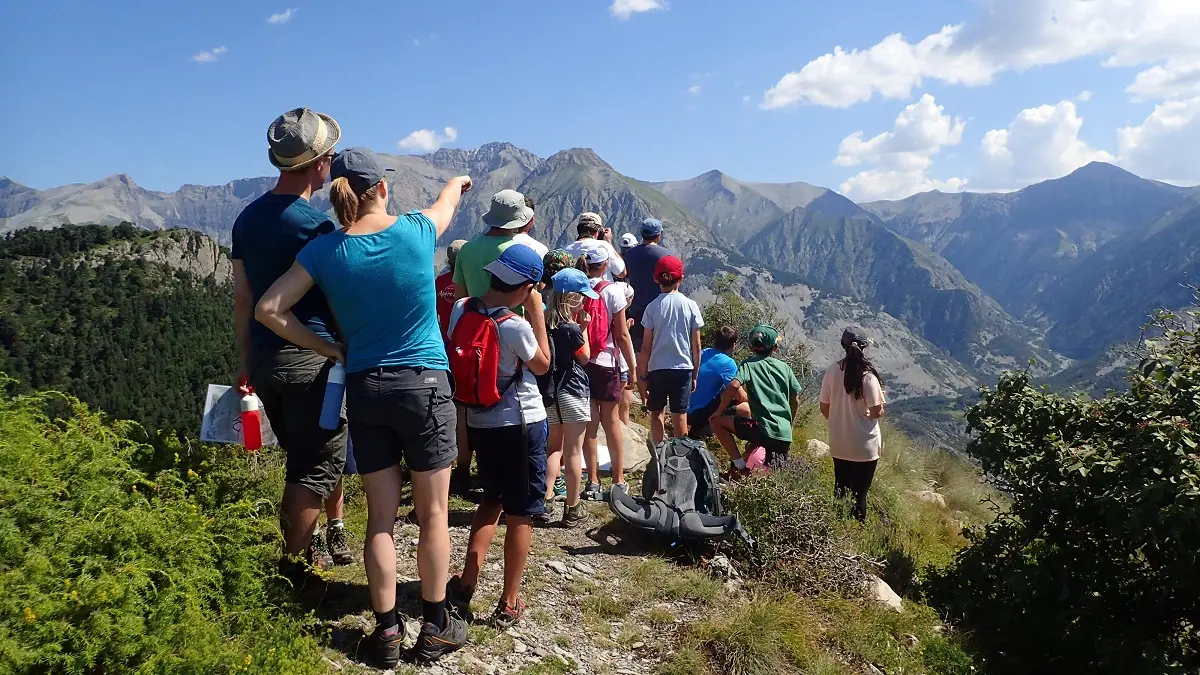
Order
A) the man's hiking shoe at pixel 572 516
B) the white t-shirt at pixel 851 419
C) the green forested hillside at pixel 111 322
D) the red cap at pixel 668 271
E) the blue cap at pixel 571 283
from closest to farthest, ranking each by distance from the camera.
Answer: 1. the blue cap at pixel 571 283
2. the man's hiking shoe at pixel 572 516
3. the white t-shirt at pixel 851 419
4. the red cap at pixel 668 271
5. the green forested hillside at pixel 111 322

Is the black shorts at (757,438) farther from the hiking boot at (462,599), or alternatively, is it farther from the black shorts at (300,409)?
the black shorts at (300,409)

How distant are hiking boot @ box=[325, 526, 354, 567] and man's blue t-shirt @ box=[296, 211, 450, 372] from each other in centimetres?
167

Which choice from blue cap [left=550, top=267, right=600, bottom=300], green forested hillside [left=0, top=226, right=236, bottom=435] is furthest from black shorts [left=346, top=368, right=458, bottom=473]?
green forested hillside [left=0, top=226, right=236, bottom=435]

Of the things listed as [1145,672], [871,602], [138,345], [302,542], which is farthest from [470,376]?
[138,345]

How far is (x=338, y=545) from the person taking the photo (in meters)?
4.42

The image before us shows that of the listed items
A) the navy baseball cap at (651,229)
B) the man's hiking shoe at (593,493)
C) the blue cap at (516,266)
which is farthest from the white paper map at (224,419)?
the navy baseball cap at (651,229)

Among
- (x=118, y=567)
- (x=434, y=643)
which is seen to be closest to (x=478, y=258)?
(x=434, y=643)

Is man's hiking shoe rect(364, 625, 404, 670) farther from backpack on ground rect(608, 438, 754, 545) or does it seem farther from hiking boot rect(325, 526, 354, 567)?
backpack on ground rect(608, 438, 754, 545)

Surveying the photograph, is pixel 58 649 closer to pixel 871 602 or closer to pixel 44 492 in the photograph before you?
pixel 44 492

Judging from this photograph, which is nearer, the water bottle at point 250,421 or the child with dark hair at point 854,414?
the water bottle at point 250,421

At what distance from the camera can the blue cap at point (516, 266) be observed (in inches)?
146

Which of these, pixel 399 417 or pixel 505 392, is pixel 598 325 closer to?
pixel 505 392

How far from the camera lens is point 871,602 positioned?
512 cm

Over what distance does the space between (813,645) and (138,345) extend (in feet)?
331
